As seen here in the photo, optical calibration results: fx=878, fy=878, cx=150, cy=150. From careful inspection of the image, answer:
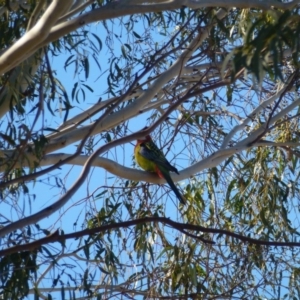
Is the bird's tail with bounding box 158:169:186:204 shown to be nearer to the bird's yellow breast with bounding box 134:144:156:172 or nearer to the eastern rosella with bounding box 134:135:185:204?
the eastern rosella with bounding box 134:135:185:204

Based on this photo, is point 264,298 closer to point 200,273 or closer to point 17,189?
point 200,273

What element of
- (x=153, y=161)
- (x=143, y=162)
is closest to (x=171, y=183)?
(x=153, y=161)

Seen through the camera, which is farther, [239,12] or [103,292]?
[239,12]

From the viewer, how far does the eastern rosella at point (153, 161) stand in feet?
17.5

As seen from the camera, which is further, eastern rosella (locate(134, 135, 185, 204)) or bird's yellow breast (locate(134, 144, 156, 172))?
bird's yellow breast (locate(134, 144, 156, 172))

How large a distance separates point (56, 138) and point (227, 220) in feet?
4.51

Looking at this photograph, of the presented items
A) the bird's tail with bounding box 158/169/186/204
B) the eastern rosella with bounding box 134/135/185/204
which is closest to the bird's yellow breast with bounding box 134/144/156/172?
the eastern rosella with bounding box 134/135/185/204

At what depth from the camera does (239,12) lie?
18.5ft

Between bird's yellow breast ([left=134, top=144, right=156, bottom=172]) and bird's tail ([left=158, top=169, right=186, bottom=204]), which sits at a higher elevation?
bird's yellow breast ([left=134, top=144, right=156, bottom=172])

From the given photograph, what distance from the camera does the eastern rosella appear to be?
532cm

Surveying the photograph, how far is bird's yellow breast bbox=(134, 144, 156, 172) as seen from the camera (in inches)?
220

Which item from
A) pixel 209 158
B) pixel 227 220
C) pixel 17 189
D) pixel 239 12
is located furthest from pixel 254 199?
pixel 17 189

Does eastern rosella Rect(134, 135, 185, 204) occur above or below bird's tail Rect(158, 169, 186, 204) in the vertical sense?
above

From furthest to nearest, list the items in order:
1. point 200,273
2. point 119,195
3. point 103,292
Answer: point 119,195 → point 200,273 → point 103,292
